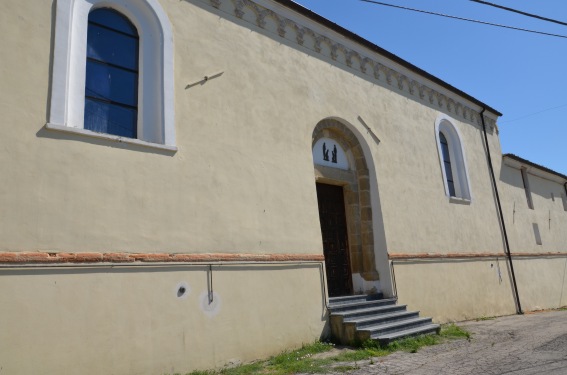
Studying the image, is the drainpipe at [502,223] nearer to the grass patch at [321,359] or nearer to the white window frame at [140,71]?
the grass patch at [321,359]

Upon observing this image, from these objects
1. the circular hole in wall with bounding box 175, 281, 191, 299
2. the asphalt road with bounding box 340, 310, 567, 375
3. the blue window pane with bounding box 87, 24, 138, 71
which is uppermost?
the blue window pane with bounding box 87, 24, 138, 71

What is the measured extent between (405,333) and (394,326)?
261 mm

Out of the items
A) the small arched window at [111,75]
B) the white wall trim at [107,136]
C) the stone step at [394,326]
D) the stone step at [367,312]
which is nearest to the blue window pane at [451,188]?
the stone step at [367,312]

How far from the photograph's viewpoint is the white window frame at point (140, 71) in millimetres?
6012

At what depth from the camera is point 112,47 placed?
701 cm

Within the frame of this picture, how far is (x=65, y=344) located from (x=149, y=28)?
5023mm

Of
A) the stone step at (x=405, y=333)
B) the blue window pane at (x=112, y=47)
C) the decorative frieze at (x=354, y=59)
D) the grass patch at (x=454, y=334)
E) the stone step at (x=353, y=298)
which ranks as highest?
the decorative frieze at (x=354, y=59)

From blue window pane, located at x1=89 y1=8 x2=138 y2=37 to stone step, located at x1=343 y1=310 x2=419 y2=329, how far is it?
248 inches

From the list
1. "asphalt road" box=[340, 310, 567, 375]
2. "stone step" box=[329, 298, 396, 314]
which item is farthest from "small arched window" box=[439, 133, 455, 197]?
"stone step" box=[329, 298, 396, 314]

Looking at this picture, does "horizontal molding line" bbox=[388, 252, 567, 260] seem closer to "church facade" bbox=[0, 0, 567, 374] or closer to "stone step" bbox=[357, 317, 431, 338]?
"church facade" bbox=[0, 0, 567, 374]

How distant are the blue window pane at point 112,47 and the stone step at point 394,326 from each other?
5.96 m

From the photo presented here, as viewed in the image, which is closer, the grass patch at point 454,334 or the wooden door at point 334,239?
the grass patch at point 454,334

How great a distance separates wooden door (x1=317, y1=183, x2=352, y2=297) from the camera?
976cm

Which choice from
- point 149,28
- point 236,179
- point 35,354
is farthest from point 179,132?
point 35,354
